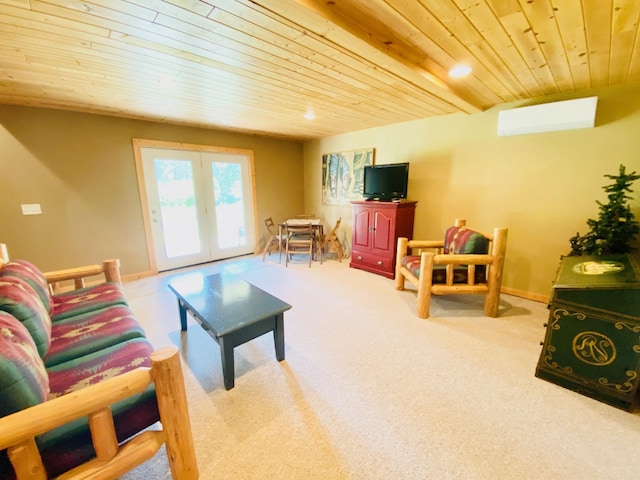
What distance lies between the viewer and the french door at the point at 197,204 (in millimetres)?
3926

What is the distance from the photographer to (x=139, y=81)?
2.26m

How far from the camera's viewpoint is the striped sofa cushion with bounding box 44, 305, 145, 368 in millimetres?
1367

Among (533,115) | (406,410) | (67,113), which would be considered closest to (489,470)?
(406,410)

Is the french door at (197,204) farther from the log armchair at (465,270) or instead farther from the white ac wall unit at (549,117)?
the white ac wall unit at (549,117)

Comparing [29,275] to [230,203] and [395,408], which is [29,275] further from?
[230,203]

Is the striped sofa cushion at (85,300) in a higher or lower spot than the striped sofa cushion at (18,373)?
lower

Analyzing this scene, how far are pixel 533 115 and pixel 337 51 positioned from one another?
2.28m

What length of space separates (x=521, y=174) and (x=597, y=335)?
78.0 inches

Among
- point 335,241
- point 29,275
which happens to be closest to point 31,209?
point 29,275

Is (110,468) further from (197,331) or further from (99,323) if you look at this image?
(197,331)

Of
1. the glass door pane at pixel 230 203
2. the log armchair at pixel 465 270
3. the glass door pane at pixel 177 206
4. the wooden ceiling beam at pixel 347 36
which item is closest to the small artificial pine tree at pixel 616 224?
the log armchair at pixel 465 270

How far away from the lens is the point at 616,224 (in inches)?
88.0

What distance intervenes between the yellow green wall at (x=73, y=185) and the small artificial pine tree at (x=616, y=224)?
499 cm

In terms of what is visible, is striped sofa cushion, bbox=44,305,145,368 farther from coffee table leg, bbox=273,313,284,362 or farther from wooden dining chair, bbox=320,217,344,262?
wooden dining chair, bbox=320,217,344,262
